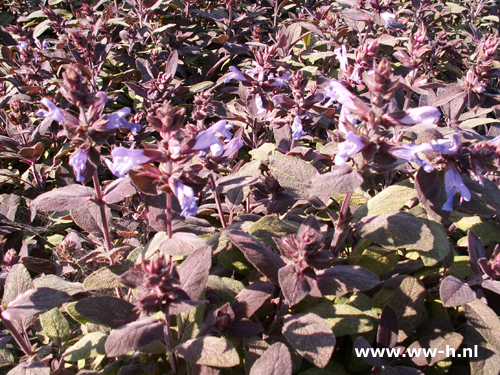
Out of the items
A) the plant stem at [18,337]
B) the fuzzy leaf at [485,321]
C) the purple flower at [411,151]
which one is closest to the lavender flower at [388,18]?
the purple flower at [411,151]

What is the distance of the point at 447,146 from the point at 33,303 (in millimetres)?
2124

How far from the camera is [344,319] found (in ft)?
5.91

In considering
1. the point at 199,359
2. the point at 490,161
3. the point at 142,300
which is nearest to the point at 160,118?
the point at 142,300

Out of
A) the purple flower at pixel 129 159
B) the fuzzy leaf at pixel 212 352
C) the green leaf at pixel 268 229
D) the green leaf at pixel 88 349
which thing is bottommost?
the green leaf at pixel 88 349

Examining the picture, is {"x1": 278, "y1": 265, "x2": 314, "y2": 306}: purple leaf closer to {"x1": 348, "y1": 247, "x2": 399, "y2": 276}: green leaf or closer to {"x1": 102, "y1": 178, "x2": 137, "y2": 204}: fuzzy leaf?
{"x1": 348, "y1": 247, "x2": 399, "y2": 276}: green leaf

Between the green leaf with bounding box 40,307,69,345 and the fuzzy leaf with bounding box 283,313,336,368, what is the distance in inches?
54.9

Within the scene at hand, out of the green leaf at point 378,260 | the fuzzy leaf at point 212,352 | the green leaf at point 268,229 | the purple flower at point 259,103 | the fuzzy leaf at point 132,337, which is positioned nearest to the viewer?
the fuzzy leaf at point 132,337

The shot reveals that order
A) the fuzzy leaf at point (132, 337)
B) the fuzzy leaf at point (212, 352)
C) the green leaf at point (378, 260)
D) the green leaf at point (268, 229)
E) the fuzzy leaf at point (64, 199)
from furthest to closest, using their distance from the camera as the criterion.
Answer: the green leaf at point (378, 260) < the green leaf at point (268, 229) < the fuzzy leaf at point (64, 199) < the fuzzy leaf at point (212, 352) < the fuzzy leaf at point (132, 337)

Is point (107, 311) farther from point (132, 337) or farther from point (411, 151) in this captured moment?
point (411, 151)

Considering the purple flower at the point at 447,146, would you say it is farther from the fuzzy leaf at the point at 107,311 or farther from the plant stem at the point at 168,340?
the fuzzy leaf at the point at 107,311

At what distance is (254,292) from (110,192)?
3.09 ft

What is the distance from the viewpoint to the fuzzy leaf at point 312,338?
156 centimetres

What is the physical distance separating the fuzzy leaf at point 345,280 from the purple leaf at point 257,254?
234 millimetres

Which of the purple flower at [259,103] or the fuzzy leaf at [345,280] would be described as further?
the purple flower at [259,103]
